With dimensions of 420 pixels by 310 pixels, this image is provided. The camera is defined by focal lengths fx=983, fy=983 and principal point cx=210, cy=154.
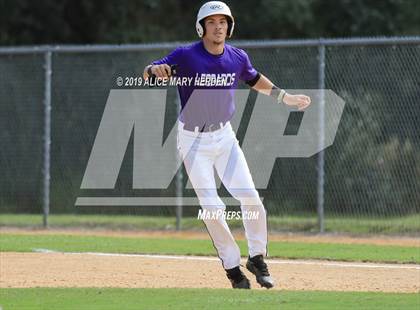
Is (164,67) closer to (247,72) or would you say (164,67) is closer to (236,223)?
(247,72)

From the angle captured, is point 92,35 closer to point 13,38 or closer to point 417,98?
point 13,38

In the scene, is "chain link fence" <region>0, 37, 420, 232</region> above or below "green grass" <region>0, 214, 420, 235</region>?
above

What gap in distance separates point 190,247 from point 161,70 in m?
5.12

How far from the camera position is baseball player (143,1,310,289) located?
892 centimetres

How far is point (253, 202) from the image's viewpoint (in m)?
8.97

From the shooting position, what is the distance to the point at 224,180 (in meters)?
9.07

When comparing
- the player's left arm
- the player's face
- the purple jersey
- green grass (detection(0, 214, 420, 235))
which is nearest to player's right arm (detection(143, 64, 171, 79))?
the purple jersey

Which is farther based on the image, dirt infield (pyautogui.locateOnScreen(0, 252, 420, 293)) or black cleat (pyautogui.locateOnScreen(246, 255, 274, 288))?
dirt infield (pyautogui.locateOnScreen(0, 252, 420, 293))

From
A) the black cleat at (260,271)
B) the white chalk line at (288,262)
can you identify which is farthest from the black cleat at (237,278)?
the white chalk line at (288,262)

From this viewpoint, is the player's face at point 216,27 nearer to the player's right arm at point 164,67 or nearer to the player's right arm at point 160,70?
the player's right arm at point 164,67

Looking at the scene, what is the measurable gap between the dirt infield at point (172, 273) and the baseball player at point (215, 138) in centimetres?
76

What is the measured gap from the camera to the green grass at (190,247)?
1229 centimetres

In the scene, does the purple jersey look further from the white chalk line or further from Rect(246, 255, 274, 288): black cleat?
the white chalk line

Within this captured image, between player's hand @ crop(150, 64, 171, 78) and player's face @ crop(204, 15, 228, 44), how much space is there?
513mm
